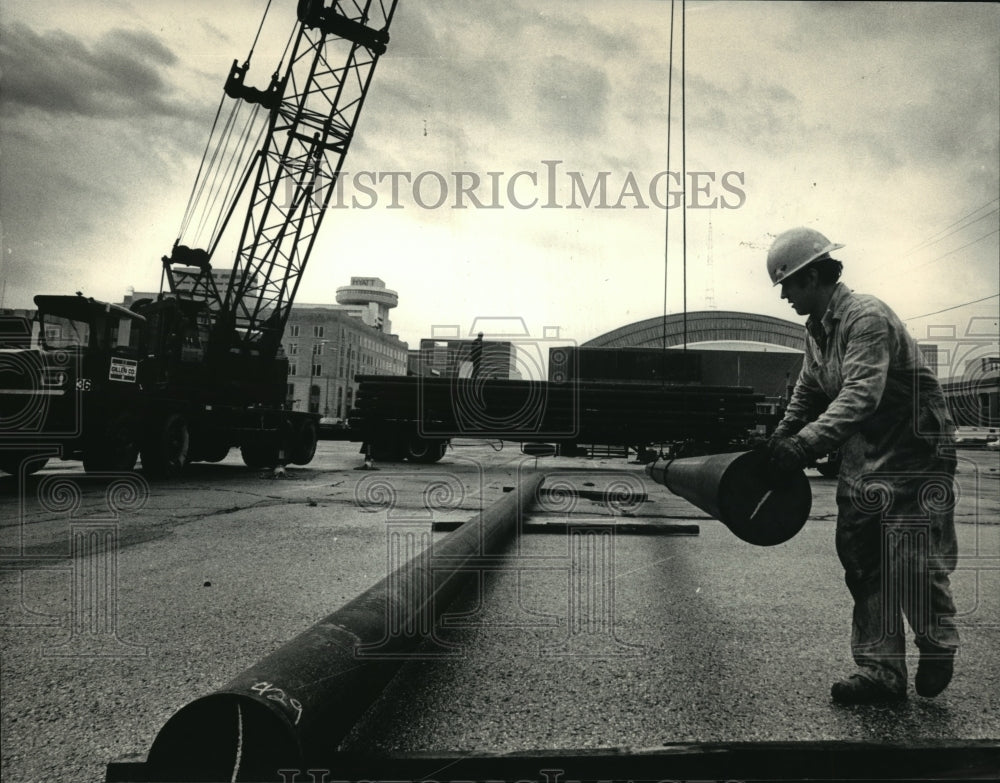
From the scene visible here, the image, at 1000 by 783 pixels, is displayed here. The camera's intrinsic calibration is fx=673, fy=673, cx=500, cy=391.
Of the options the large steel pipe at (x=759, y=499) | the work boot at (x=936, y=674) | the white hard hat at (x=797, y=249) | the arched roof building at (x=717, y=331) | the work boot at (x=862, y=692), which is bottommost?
the work boot at (x=862, y=692)

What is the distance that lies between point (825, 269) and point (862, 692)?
149 centimetres

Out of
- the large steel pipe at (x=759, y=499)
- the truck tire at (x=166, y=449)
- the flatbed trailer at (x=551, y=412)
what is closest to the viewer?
the large steel pipe at (x=759, y=499)

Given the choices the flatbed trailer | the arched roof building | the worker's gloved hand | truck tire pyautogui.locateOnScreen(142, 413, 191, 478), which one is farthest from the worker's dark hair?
the arched roof building

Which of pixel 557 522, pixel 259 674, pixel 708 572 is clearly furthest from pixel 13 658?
pixel 557 522

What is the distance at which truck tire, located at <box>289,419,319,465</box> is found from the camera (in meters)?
14.0

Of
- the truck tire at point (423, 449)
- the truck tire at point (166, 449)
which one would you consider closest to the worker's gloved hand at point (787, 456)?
the truck tire at point (166, 449)

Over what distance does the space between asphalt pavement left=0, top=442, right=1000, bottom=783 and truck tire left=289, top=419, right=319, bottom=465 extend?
7.55m

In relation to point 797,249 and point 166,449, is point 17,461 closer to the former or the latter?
point 166,449

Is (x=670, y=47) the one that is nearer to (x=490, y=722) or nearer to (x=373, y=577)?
(x=373, y=577)

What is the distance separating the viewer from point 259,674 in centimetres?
154

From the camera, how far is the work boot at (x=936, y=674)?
7.45ft

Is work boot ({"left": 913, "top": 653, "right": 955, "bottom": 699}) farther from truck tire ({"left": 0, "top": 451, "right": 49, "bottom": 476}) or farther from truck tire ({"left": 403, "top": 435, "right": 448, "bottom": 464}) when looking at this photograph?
truck tire ({"left": 403, "top": 435, "right": 448, "bottom": 464})

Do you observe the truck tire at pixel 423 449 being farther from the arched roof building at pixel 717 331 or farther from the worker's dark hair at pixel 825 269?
the arched roof building at pixel 717 331

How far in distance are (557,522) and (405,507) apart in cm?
238
